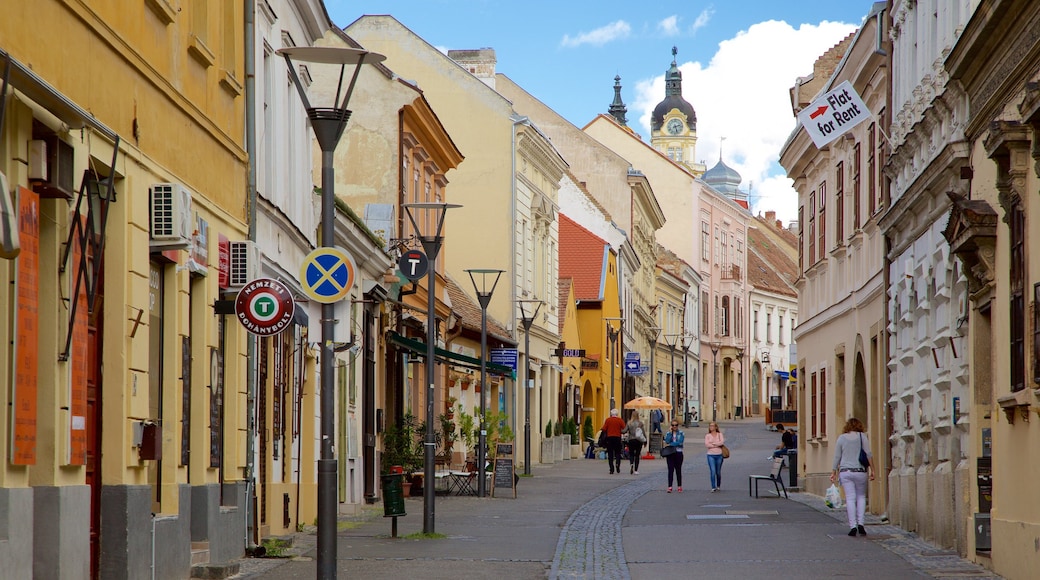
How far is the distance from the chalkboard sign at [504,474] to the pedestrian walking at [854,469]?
977 centimetres

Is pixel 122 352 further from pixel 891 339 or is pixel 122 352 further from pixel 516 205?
pixel 516 205

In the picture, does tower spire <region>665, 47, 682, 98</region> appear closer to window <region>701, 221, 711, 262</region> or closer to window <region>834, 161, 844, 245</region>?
window <region>701, 221, 711, 262</region>

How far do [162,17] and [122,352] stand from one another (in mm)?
2996

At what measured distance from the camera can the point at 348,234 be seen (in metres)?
24.4

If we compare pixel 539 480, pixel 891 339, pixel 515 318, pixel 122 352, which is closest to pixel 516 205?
pixel 515 318

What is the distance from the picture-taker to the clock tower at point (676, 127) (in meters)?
150

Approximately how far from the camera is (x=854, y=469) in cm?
2055

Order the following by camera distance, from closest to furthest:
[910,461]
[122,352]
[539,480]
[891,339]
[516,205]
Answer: [122,352]
[910,461]
[891,339]
[539,480]
[516,205]

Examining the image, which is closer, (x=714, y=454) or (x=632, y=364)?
(x=714, y=454)

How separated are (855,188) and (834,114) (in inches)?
227

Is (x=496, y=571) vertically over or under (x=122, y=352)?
under

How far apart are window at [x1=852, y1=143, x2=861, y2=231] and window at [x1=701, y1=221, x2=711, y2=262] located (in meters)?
59.0

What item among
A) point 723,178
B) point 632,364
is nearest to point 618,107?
point 723,178

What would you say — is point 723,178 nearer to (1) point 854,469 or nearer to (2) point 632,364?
(2) point 632,364
